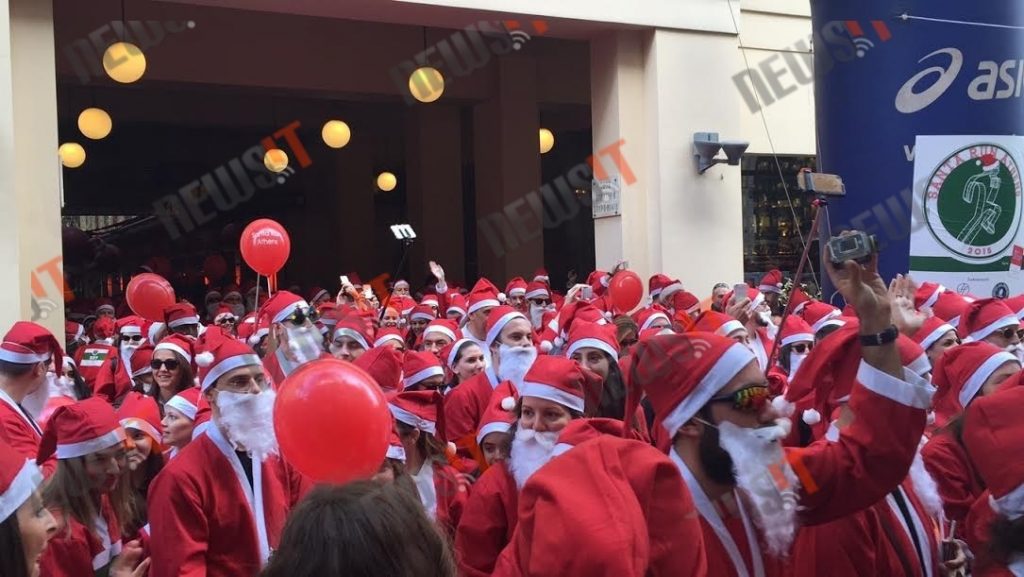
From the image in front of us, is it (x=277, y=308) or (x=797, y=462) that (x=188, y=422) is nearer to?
(x=277, y=308)

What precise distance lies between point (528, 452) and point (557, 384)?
0.35 metres

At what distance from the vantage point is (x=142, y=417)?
498 centimetres

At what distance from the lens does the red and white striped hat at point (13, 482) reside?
240 cm

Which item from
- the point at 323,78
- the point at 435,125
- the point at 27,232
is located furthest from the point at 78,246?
the point at 27,232

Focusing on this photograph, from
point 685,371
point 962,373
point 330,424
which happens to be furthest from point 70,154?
point 685,371

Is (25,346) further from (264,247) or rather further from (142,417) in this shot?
(264,247)

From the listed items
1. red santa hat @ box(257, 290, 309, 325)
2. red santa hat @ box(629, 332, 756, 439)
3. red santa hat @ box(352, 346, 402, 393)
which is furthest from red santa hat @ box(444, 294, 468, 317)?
red santa hat @ box(629, 332, 756, 439)

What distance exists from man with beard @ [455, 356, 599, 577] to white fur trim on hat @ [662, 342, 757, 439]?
0.89 m

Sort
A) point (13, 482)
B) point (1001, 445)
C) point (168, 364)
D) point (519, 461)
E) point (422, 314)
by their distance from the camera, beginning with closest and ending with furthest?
point (13, 482)
point (1001, 445)
point (519, 461)
point (168, 364)
point (422, 314)

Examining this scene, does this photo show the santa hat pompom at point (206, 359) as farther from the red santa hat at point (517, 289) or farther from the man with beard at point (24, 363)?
the red santa hat at point (517, 289)

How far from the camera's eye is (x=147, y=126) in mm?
21109

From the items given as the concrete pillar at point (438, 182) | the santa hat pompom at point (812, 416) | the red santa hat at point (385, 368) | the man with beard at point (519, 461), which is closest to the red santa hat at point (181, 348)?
the red santa hat at point (385, 368)

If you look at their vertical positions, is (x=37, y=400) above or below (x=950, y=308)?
below

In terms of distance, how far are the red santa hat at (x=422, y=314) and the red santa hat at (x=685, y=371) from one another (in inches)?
290
